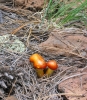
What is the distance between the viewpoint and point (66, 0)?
3219 mm


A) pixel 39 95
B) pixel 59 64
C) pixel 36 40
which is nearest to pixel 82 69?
pixel 59 64

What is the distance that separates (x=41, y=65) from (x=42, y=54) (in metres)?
0.30

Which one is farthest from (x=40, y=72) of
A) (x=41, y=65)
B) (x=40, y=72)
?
(x=41, y=65)

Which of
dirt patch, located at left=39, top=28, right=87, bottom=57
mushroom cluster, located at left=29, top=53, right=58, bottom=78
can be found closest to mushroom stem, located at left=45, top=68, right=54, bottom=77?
mushroom cluster, located at left=29, top=53, right=58, bottom=78

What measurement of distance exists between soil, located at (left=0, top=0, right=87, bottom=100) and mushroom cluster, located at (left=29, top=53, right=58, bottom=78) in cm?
5

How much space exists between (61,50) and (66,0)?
36.4 inches

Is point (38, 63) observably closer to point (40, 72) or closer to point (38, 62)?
point (38, 62)

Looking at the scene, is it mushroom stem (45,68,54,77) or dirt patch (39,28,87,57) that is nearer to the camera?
mushroom stem (45,68,54,77)

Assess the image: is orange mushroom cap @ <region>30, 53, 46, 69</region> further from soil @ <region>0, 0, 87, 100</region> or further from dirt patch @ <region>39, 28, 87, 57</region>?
dirt patch @ <region>39, 28, 87, 57</region>

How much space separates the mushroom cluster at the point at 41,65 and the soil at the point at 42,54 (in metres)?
0.05

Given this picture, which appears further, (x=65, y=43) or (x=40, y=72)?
(x=65, y=43)

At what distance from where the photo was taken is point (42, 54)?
98.3 inches

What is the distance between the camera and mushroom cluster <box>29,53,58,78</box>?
7.27 ft

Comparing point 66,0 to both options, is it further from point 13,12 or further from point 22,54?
point 22,54
